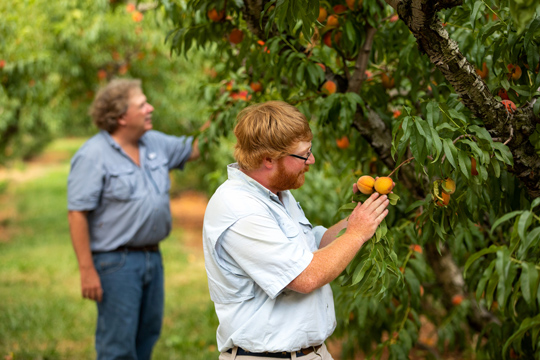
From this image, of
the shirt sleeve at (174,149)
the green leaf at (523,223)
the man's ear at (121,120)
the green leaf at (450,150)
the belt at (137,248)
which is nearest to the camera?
the green leaf at (523,223)

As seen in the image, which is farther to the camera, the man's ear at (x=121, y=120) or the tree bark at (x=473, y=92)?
the man's ear at (x=121, y=120)

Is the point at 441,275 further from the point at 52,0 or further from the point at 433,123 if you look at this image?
the point at 52,0

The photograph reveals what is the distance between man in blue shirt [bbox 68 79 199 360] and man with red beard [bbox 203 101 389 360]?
1.34 metres

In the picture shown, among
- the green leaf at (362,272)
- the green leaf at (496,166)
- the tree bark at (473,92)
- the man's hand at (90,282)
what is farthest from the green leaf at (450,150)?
the man's hand at (90,282)

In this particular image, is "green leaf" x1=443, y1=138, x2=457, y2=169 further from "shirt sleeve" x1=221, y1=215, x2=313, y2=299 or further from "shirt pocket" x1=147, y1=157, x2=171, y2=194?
"shirt pocket" x1=147, y1=157, x2=171, y2=194

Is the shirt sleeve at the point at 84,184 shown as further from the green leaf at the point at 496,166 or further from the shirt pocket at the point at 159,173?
the green leaf at the point at 496,166

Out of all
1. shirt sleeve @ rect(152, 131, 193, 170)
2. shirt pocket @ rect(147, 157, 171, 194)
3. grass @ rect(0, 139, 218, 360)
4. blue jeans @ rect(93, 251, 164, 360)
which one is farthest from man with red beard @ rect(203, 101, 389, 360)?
grass @ rect(0, 139, 218, 360)

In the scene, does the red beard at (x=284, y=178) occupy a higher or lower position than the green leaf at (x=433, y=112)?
lower

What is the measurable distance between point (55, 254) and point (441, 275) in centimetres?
689

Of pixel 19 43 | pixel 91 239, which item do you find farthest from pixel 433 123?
pixel 19 43

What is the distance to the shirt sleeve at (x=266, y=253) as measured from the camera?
175 cm

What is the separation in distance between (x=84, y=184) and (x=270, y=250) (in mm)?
1686

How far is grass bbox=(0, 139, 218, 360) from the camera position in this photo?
4.81 metres

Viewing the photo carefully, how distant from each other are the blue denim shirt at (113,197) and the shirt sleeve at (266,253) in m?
A: 1.49
